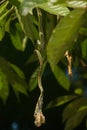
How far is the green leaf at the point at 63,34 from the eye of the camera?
0.64m

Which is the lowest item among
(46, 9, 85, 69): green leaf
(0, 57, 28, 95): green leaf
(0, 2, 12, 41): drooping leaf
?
(0, 57, 28, 95): green leaf

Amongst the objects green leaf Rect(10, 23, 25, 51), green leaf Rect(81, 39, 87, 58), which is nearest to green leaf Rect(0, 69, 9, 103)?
green leaf Rect(10, 23, 25, 51)

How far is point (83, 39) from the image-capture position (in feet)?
3.99

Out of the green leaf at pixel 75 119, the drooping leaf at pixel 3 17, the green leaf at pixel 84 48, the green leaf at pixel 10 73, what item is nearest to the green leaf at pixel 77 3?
the drooping leaf at pixel 3 17

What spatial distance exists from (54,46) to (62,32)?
0.03 meters

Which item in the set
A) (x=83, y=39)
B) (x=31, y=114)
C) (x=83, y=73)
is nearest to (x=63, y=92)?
(x=31, y=114)

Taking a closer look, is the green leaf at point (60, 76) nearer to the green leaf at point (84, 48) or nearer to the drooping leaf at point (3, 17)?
the green leaf at point (84, 48)

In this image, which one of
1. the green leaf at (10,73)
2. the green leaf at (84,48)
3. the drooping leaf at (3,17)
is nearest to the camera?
the drooping leaf at (3,17)

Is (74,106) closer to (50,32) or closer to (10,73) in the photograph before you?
(10,73)

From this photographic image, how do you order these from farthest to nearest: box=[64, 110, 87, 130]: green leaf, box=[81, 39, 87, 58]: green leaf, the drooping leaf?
box=[64, 110, 87, 130]: green leaf, box=[81, 39, 87, 58]: green leaf, the drooping leaf

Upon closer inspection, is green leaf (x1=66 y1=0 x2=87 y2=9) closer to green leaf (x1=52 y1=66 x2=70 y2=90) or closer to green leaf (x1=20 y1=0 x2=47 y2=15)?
green leaf (x1=20 y1=0 x2=47 y2=15)

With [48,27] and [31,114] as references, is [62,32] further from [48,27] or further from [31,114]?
[31,114]

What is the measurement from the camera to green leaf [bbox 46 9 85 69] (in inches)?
25.2

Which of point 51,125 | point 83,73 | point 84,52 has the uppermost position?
point 84,52
